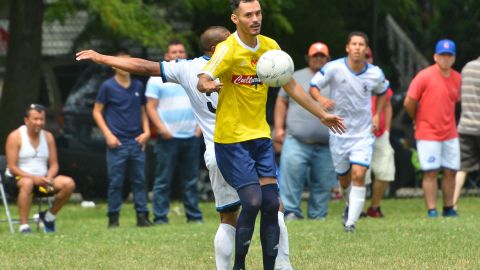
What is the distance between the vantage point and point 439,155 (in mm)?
16562

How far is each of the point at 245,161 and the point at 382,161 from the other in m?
7.80

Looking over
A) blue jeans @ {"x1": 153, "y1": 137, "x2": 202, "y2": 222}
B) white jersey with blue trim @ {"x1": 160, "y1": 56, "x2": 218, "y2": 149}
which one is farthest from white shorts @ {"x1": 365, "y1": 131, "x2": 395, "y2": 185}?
white jersey with blue trim @ {"x1": 160, "y1": 56, "x2": 218, "y2": 149}

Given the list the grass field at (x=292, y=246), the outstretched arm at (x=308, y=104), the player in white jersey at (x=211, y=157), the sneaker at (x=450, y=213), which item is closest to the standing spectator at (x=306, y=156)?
the grass field at (x=292, y=246)

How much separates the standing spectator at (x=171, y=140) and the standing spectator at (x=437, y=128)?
108 inches

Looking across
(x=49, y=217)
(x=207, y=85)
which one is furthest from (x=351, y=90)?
(x=207, y=85)

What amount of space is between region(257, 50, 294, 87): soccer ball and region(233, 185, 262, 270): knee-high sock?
771 mm

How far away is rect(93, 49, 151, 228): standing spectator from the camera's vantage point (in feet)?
52.3

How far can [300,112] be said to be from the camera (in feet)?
55.6

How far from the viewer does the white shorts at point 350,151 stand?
564 inches

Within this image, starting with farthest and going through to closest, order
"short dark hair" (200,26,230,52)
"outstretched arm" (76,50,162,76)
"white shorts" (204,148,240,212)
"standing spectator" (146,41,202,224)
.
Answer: "standing spectator" (146,41,202,224), "short dark hair" (200,26,230,52), "white shorts" (204,148,240,212), "outstretched arm" (76,50,162,76)

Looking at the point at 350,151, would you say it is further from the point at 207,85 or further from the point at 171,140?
the point at 207,85

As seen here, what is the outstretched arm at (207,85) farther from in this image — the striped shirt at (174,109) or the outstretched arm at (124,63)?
the striped shirt at (174,109)

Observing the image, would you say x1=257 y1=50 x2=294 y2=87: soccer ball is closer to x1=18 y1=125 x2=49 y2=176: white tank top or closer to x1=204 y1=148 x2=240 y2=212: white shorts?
x1=204 y1=148 x2=240 y2=212: white shorts

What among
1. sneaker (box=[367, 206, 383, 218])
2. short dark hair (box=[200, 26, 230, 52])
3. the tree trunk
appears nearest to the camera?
short dark hair (box=[200, 26, 230, 52])
